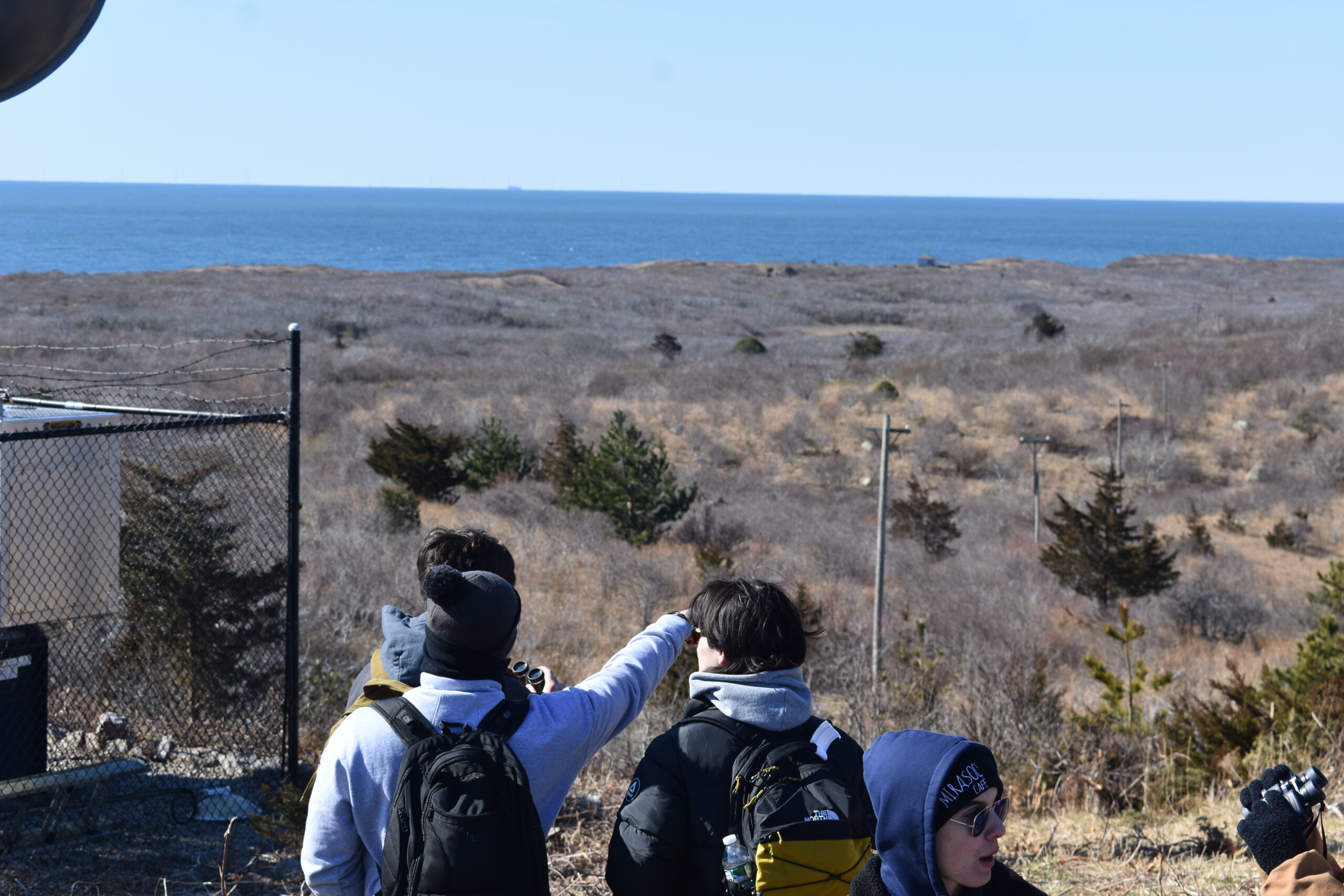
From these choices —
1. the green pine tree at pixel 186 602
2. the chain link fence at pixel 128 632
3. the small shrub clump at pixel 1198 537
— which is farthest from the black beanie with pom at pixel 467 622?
the small shrub clump at pixel 1198 537

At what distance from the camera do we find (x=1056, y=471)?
20984mm

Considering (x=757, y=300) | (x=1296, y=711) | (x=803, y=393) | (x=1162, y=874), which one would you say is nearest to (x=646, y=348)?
(x=803, y=393)

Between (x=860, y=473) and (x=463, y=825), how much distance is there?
19.0m

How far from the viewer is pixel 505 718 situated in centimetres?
233

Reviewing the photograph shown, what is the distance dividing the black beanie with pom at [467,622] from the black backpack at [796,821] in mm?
540

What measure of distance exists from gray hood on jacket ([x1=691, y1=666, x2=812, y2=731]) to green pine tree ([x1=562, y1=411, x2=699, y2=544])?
41.4 ft

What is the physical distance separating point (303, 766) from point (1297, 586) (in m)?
13.5

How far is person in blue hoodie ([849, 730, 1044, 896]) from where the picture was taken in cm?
211

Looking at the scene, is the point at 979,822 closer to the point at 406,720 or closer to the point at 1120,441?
the point at 406,720

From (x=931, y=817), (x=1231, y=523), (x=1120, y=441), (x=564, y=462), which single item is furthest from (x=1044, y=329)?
(x=931, y=817)

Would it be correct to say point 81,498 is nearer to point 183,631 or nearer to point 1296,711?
point 183,631

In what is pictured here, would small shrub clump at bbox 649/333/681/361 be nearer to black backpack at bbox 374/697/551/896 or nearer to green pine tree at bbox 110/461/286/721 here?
green pine tree at bbox 110/461/286/721

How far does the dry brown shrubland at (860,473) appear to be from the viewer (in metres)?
8.31

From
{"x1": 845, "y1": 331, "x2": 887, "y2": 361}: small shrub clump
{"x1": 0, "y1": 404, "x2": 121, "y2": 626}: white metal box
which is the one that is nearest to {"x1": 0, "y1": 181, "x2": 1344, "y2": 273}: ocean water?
{"x1": 845, "y1": 331, "x2": 887, "y2": 361}: small shrub clump
